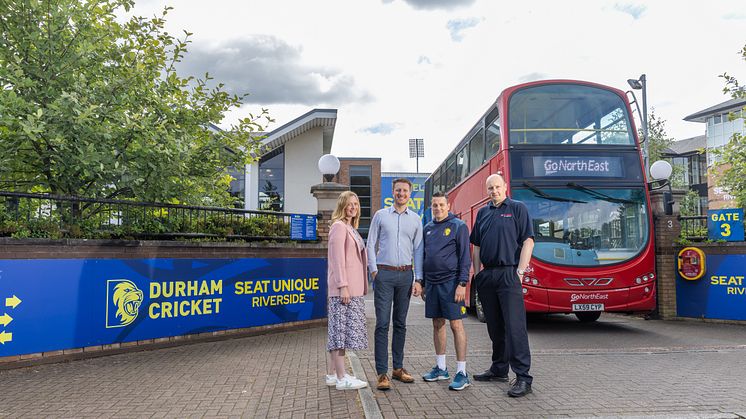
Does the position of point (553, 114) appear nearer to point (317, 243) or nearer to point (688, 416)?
point (317, 243)

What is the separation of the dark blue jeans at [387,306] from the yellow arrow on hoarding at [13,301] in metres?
4.34

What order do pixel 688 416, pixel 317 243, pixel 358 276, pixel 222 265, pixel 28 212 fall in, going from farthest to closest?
pixel 317 243 < pixel 222 265 < pixel 28 212 < pixel 358 276 < pixel 688 416

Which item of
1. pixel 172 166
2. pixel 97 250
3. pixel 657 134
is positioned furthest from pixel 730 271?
pixel 657 134

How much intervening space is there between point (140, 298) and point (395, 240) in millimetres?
4242

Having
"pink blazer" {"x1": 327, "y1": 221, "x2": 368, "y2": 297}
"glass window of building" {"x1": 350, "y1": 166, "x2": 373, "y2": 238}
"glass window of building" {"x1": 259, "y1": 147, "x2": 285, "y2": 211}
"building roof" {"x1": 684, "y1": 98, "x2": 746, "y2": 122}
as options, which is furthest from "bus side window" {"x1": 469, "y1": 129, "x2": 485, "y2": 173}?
"building roof" {"x1": 684, "y1": 98, "x2": 746, "y2": 122}

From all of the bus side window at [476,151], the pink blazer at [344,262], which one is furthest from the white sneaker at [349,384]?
the bus side window at [476,151]

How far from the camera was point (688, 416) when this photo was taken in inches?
163

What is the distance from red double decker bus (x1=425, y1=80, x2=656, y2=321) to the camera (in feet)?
29.3

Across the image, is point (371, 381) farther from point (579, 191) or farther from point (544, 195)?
point (579, 191)

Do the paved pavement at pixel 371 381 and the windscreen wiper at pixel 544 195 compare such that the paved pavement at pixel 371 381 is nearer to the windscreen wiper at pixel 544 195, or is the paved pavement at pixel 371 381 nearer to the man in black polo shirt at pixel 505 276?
the man in black polo shirt at pixel 505 276

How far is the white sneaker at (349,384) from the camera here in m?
5.07

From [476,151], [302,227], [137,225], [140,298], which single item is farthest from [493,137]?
[140,298]

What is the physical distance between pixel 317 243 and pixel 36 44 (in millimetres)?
5377

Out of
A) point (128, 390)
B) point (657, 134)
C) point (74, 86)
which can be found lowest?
point (128, 390)
